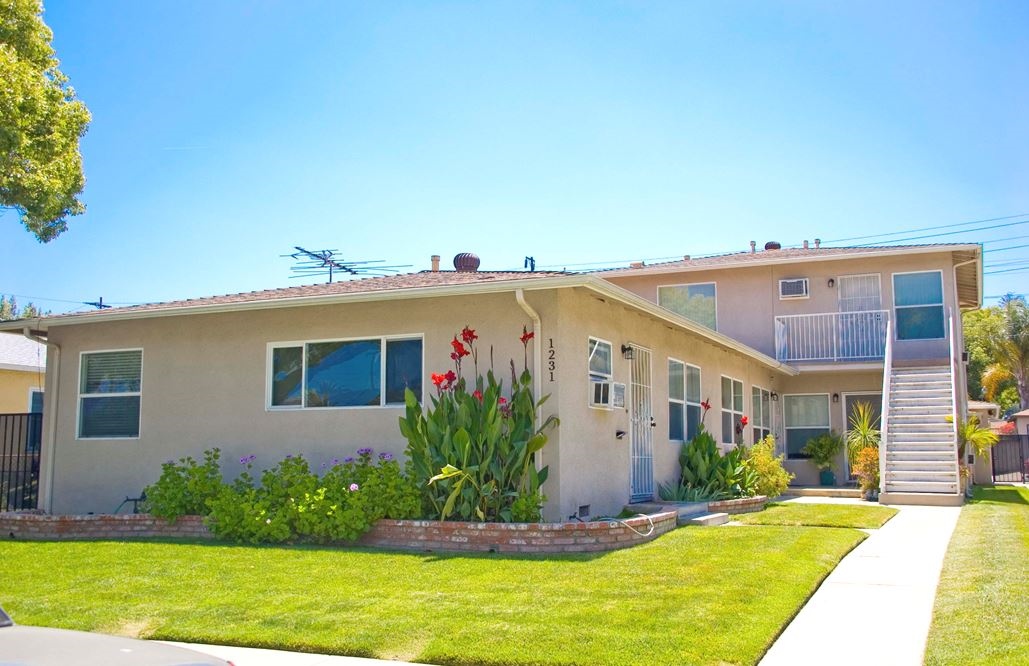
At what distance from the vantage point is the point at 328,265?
101 ft

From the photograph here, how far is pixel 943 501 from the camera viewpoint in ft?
56.1

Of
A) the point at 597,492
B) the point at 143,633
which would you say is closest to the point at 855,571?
the point at 597,492

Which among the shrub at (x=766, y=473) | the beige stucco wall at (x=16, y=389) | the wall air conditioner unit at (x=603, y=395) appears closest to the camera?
the wall air conditioner unit at (x=603, y=395)

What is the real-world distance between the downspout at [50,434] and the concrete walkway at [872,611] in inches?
443

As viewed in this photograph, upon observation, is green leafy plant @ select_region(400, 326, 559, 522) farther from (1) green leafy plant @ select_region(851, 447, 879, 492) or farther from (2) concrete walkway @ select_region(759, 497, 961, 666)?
(1) green leafy plant @ select_region(851, 447, 879, 492)

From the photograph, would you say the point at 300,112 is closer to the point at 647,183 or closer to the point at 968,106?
the point at 647,183

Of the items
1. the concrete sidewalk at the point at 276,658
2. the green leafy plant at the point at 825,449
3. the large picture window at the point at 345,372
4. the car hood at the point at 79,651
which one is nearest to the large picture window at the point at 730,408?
the green leafy plant at the point at 825,449

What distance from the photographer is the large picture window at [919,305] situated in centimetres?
2200

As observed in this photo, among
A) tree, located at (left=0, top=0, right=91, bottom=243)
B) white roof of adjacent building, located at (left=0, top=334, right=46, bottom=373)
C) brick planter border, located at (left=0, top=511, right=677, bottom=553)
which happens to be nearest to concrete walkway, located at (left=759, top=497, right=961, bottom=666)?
brick planter border, located at (left=0, top=511, right=677, bottom=553)

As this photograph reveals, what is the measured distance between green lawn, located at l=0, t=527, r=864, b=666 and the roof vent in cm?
738

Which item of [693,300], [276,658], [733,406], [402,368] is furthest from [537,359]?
[693,300]

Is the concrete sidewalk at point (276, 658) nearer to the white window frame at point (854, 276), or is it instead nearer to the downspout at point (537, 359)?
the downspout at point (537, 359)

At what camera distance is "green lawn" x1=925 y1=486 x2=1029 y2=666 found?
236 inches

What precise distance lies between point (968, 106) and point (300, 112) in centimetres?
1295
